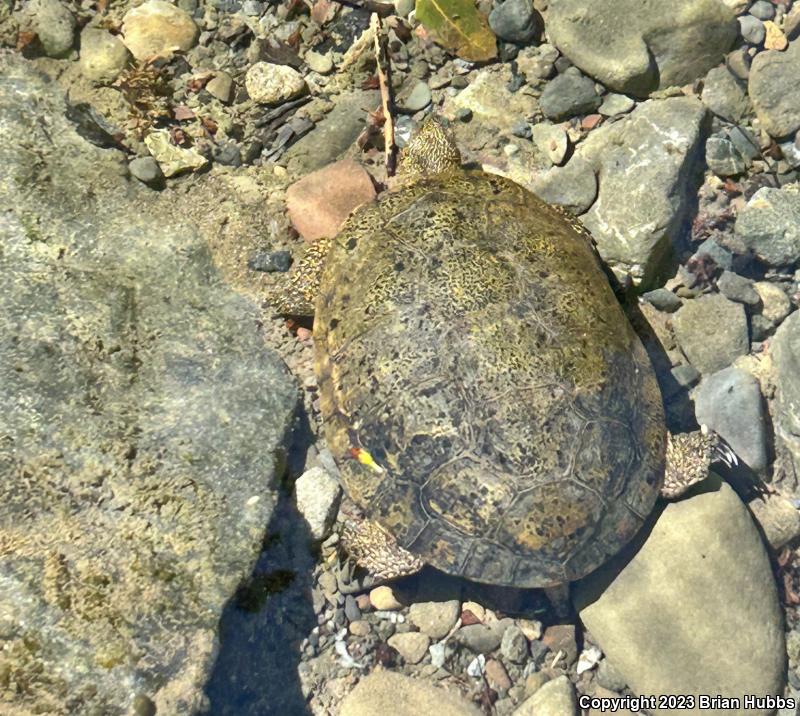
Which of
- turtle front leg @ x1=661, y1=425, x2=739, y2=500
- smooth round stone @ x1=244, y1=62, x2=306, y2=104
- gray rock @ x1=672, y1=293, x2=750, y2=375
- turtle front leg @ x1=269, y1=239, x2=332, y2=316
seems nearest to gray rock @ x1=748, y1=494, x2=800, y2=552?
turtle front leg @ x1=661, y1=425, x2=739, y2=500

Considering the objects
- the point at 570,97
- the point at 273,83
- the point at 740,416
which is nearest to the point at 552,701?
the point at 740,416

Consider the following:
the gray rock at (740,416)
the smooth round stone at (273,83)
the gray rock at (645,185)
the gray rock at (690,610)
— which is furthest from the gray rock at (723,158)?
the smooth round stone at (273,83)

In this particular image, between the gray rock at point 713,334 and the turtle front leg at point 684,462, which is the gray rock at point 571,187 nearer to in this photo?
the gray rock at point 713,334

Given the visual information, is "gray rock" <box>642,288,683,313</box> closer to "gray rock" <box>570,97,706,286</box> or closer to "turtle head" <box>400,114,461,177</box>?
"gray rock" <box>570,97,706,286</box>

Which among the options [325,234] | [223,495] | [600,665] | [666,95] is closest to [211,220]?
[325,234]

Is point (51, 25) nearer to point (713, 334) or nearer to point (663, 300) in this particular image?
point (663, 300)

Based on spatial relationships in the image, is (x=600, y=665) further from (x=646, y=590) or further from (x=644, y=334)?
(x=644, y=334)
